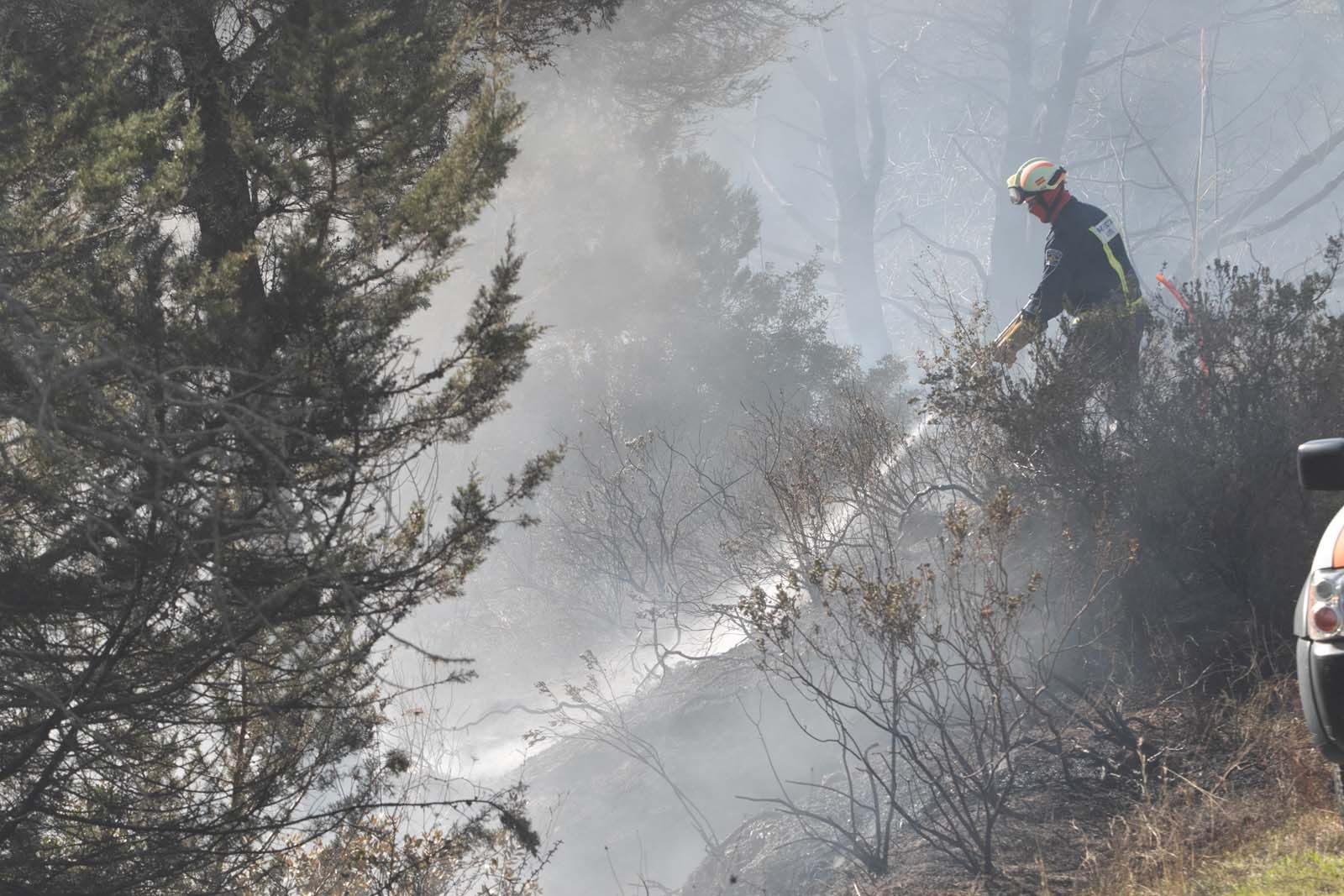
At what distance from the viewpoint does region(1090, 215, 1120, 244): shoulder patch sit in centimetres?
820

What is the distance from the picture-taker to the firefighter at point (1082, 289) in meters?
7.46

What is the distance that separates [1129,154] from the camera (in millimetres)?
47375

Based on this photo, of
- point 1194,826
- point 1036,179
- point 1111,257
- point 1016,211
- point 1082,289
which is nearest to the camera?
point 1194,826

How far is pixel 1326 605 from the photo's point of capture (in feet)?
10.7

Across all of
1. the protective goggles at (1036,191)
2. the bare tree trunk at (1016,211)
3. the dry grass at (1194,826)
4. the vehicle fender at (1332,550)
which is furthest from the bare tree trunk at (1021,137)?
the vehicle fender at (1332,550)

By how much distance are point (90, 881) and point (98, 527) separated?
126 centimetres

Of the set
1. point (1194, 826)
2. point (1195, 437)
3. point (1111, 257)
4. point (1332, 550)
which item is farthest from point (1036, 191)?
point (1332, 550)

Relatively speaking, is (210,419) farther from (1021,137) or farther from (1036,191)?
(1021,137)

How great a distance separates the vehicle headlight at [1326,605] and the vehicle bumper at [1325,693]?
0.03 metres

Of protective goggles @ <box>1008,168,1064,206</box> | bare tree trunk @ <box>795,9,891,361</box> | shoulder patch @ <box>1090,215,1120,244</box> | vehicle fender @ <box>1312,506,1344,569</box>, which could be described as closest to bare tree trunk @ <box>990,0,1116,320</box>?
bare tree trunk @ <box>795,9,891,361</box>

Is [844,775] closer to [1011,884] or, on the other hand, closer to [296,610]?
[1011,884]

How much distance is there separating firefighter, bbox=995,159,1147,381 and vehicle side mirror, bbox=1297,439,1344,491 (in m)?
3.88

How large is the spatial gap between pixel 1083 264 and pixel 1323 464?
5163 millimetres

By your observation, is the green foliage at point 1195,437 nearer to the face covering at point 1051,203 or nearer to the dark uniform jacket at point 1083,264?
the dark uniform jacket at point 1083,264
